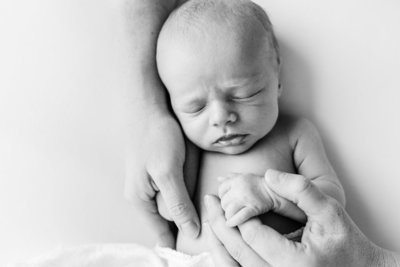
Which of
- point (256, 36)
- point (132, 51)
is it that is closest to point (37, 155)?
point (132, 51)

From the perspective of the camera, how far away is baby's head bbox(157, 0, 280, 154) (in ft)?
3.88

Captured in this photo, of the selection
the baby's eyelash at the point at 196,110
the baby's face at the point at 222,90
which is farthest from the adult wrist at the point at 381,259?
the baby's eyelash at the point at 196,110

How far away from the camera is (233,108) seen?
1219 mm

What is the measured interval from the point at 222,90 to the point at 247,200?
260 mm

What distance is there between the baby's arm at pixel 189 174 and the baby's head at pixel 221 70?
0.22 ft

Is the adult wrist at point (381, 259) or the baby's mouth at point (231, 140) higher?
the baby's mouth at point (231, 140)

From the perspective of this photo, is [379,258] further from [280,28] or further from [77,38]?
[77,38]

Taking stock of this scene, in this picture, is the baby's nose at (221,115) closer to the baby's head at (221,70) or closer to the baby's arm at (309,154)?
the baby's head at (221,70)

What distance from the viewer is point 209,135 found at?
4.09 ft

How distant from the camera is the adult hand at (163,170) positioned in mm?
1261

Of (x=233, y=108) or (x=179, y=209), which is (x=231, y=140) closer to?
(x=233, y=108)

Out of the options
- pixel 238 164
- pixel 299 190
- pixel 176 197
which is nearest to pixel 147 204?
pixel 176 197

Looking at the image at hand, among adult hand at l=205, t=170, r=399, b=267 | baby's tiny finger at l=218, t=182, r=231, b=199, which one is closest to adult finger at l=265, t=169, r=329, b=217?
adult hand at l=205, t=170, r=399, b=267

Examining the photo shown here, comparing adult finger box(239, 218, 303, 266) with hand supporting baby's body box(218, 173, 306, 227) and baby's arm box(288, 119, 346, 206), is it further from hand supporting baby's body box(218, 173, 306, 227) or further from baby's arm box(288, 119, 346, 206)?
baby's arm box(288, 119, 346, 206)
